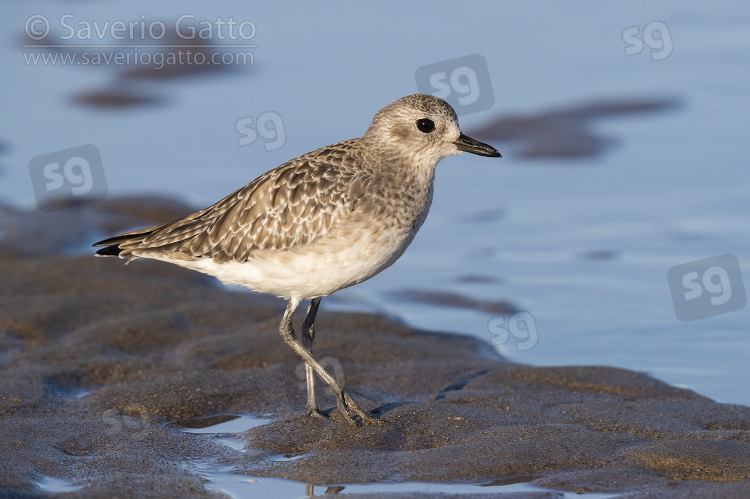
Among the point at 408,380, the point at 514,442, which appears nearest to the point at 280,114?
the point at 408,380

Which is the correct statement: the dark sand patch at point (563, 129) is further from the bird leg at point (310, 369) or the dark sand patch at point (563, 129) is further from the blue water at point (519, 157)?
the bird leg at point (310, 369)

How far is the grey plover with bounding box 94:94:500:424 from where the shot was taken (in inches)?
314

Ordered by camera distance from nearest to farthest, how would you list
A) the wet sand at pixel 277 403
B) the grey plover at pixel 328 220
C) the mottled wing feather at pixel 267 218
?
the wet sand at pixel 277 403 < the grey plover at pixel 328 220 < the mottled wing feather at pixel 267 218

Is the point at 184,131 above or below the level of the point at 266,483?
above

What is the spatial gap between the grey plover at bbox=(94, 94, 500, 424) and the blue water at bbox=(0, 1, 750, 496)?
109 inches

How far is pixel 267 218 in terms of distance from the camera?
27.6ft

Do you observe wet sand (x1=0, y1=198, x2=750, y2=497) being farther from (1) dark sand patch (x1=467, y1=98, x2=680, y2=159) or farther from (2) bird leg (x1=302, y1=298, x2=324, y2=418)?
(1) dark sand patch (x1=467, y1=98, x2=680, y2=159)

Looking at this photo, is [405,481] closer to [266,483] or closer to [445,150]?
[266,483]

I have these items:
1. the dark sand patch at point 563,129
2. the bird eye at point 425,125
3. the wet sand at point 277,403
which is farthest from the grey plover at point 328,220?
the dark sand patch at point 563,129

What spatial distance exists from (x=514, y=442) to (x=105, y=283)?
5.85 m

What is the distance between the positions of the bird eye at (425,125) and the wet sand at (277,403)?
85.0 inches

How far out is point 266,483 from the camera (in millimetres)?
6922

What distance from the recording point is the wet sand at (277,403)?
693cm

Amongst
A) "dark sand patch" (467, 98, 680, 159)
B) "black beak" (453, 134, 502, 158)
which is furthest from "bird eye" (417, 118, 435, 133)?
"dark sand patch" (467, 98, 680, 159)
